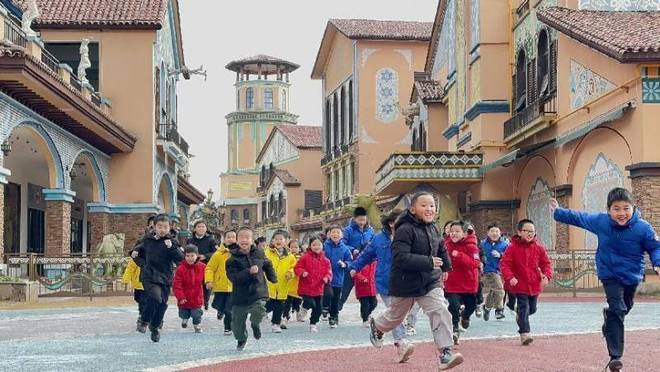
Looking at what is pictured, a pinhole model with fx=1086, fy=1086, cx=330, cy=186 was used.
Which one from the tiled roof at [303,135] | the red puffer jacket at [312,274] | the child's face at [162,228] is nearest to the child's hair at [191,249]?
the red puffer jacket at [312,274]

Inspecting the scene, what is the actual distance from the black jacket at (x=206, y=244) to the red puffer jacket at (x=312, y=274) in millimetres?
1455

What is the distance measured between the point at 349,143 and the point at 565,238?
29.3 meters

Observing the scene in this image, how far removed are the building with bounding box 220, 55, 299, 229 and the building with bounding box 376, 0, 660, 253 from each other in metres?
54.7

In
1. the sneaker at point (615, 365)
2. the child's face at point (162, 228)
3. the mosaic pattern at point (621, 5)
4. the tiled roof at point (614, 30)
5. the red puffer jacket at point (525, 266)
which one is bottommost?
the sneaker at point (615, 365)

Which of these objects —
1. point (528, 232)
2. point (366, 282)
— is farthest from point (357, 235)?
point (528, 232)

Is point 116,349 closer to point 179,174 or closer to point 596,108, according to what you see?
point 596,108

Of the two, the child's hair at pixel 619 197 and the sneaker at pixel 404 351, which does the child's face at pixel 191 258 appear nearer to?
the sneaker at pixel 404 351

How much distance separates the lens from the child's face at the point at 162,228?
12.9 meters

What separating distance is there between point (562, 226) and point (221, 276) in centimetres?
1672

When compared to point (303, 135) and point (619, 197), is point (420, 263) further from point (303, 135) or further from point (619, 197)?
point (303, 135)

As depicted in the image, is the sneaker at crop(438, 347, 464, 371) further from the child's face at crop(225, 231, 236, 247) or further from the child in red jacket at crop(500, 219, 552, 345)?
the child's face at crop(225, 231, 236, 247)

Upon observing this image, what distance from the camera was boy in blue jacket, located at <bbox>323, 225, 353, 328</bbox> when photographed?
15.9m

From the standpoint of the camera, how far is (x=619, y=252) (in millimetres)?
8859

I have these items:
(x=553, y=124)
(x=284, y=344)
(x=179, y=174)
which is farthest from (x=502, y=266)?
(x=179, y=174)
